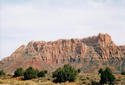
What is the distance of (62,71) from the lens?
4681 cm

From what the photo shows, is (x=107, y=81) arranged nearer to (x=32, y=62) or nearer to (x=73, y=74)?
(x=73, y=74)

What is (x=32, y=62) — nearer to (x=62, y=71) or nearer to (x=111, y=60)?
(x=111, y=60)

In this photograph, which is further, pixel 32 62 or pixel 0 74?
pixel 32 62

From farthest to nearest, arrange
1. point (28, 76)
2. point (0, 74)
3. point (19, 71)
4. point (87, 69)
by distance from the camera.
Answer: point (87, 69), point (0, 74), point (19, 71), point (28, 76)

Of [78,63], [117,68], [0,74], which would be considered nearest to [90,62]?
[78,63]

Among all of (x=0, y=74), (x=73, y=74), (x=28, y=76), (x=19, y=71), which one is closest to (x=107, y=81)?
(x=73, y=74)

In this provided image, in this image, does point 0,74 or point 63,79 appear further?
point 0,74

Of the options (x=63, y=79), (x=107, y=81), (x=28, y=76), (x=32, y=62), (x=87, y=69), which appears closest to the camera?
(x=107, y=81)

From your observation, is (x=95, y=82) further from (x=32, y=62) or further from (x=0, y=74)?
(x=32, y=62)

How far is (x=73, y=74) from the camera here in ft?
152

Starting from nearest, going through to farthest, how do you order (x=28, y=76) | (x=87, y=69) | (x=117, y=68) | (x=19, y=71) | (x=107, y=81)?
1. (x=107, y=81)
2. (x=28, y=76)
3. (x=19, y=71)
4. (x=117, y=68)
5. (x=87, y=69)

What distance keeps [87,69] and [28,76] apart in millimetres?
125361

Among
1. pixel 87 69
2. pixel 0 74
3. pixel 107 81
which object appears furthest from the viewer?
pixel 87 69

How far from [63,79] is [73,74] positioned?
2880mm
